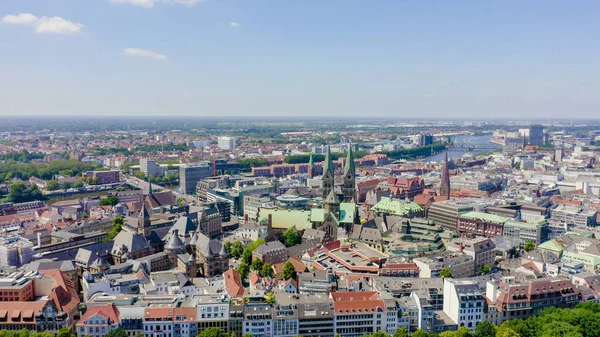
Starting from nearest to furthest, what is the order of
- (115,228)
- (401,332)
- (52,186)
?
(401,332), (115,228), (52,186)

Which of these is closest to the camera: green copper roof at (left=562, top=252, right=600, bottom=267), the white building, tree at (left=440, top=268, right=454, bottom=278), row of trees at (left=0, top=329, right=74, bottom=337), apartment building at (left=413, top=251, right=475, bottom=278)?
row of trees at (left=0, top=329, right=74, bottom=337)

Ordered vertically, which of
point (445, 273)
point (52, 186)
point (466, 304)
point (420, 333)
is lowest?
point (420, 333)

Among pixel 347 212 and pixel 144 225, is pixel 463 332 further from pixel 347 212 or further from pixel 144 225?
pixel 144 225

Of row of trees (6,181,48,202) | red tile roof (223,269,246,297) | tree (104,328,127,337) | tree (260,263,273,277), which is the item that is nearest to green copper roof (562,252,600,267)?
tree (260,263,273,277)

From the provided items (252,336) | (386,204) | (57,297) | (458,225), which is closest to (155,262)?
(57,297)

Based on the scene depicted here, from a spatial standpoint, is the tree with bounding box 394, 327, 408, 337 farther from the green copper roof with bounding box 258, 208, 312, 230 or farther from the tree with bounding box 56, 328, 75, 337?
the green copper roof with bounding box 258, 208, 312, 230

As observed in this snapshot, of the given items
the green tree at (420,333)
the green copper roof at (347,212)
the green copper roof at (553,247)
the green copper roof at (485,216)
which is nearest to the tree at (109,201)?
the green copper roof at (347,212)

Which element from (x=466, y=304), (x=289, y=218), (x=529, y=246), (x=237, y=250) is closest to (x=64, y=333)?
(x=237, y=250)
